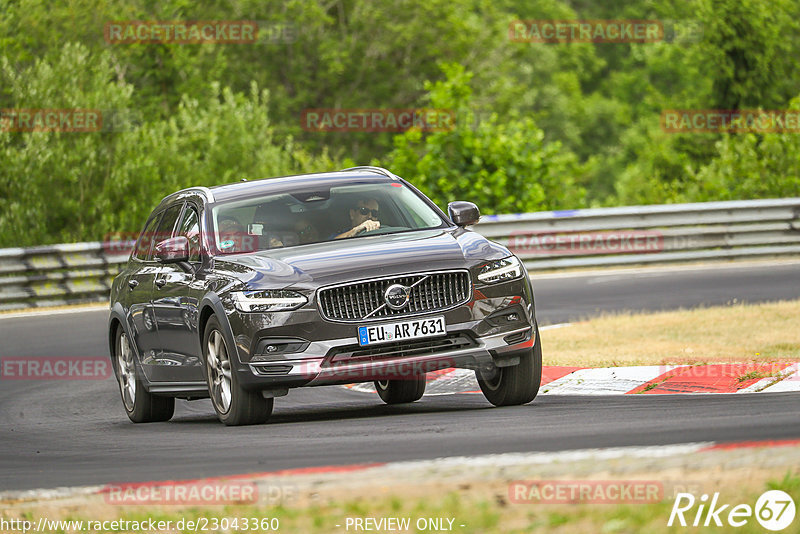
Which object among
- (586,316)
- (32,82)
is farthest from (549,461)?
(32,82)

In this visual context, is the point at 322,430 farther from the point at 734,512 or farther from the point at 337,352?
→ the point at 734,512

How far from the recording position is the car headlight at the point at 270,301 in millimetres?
8906

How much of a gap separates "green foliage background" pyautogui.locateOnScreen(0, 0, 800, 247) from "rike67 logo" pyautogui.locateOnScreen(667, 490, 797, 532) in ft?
69.5

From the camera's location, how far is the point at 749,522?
474 cm

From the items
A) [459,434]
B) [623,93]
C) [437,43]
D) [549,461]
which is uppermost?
[549,461]

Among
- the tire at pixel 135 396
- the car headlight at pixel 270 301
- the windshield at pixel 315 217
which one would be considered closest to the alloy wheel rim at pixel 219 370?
the car headlight at pixel 270 301

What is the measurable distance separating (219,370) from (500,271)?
194 centimetres

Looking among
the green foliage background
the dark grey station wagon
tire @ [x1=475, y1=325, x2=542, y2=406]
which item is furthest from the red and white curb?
the green foliage background

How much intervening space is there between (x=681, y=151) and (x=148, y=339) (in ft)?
135

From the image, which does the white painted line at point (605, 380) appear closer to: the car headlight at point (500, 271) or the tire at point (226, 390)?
the car headlight at point (500, 271)

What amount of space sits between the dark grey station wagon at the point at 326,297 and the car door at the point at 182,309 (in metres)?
0.02

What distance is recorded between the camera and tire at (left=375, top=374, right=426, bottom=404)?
1116 cm

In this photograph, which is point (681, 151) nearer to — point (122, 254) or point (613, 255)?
point (613, 255)

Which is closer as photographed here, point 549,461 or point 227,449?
point 549,461
